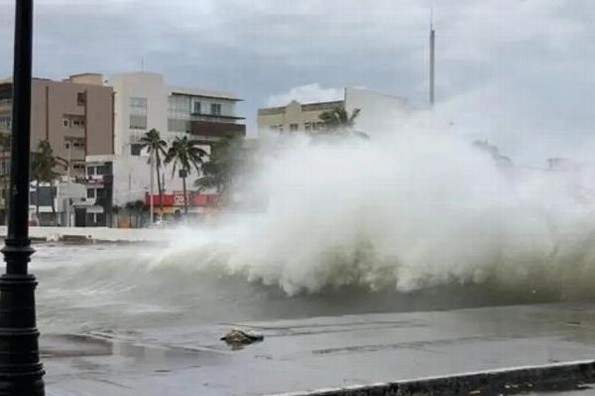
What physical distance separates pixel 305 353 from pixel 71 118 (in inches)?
5073

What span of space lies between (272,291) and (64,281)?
6646mm

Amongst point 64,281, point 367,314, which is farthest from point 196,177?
point 367,314

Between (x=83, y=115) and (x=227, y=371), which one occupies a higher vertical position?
(x=83, y=115)

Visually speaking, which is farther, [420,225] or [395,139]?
[395,139]

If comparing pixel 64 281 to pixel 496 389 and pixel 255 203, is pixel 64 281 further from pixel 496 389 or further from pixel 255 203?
pixel 496 389

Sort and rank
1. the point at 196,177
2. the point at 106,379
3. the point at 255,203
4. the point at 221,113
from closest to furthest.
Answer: the point at 106,379 < the point at 255,203 < the point at 196,177 < the point at 221,113

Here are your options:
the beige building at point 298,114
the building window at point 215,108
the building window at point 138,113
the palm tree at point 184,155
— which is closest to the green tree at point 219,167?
the palm tree at point 184,155

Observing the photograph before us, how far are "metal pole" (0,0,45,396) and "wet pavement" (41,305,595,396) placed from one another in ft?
4.04

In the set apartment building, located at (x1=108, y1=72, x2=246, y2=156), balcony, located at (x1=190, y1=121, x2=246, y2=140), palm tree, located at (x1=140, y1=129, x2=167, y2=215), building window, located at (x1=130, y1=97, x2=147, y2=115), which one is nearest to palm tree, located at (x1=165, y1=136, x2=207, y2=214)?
palm tree, located at (x1=140, y1=129, x2=167, y2=215)

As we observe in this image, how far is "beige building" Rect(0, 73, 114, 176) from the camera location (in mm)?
131000

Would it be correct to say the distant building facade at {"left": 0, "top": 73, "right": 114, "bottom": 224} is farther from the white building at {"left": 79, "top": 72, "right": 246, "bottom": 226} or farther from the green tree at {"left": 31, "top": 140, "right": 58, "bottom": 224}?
the green tree at {"left": 31, "top": 140, "right": 58, "bottom": 224}

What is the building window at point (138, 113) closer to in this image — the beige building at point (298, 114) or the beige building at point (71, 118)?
the beige building at point (71, 118)

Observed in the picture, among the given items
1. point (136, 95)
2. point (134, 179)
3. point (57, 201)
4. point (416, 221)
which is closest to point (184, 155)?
point (134, 179)

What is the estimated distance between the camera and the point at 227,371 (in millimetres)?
9969
